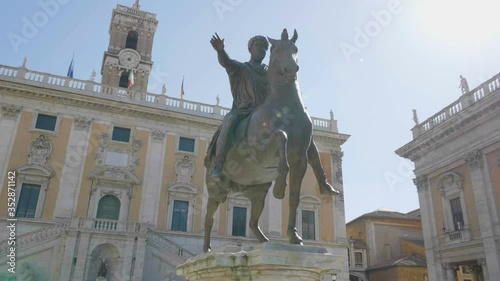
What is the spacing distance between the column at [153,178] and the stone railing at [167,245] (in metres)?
2.32

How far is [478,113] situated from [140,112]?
18.9 m

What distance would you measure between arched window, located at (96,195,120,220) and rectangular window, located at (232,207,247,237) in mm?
6883

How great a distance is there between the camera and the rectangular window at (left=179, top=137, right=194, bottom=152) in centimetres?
2544

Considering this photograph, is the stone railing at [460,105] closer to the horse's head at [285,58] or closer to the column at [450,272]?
the column at [450,272]

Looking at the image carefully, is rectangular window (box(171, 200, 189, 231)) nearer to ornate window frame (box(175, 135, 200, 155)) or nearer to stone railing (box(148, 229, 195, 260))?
stone railing (box(148, 229, 195, 260))

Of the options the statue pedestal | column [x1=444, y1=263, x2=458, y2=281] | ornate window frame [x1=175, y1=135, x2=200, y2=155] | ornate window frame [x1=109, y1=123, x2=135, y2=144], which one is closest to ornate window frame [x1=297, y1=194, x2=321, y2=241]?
ornate window frame [x1=175, y1=135, x2=200, y2=155]

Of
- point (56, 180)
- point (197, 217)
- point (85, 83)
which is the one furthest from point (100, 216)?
point (85, 83)

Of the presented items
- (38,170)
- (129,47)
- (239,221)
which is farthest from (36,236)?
(129,47)

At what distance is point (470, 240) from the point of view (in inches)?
782

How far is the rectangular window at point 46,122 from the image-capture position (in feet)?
76.1

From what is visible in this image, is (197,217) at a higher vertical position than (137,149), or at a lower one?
lower

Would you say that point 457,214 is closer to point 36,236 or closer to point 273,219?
point 273,219

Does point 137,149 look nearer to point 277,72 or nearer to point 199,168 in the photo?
point 199,168

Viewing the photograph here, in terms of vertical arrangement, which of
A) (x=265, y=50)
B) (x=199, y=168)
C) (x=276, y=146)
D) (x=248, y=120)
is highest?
(x=199, y=168)
